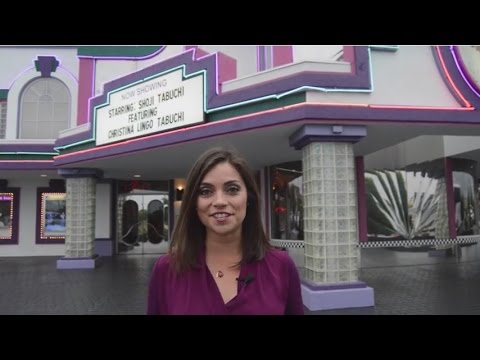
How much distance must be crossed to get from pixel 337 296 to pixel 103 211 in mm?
10702

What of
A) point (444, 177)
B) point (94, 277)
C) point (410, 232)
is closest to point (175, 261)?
point (94, 277)

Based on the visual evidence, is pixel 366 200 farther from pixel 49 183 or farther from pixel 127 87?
pixel 49 183

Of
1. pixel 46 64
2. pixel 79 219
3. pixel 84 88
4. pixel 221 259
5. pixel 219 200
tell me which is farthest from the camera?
pixel 46 64

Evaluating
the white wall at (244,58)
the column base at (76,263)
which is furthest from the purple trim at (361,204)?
the column base at (76,263)

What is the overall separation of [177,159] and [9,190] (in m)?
9.03

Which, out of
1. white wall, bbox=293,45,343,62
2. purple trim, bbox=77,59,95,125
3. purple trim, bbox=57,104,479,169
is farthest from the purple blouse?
purple trim, bbox=77,59,95,125

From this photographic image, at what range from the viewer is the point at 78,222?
1152cm

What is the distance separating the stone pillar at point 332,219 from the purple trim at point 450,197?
6.53 m

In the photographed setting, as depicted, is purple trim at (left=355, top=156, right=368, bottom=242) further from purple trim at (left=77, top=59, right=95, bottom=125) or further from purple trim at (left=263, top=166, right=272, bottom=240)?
purple trim at (left=77, top=59, right=95, bottom=125)

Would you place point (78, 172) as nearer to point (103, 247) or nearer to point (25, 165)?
point (25, 165)

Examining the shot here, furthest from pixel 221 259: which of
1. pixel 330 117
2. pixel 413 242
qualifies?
pixel 413 242

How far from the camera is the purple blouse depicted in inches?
70.7

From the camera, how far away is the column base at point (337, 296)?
637 centimetres

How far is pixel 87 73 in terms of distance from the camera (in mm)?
12453
